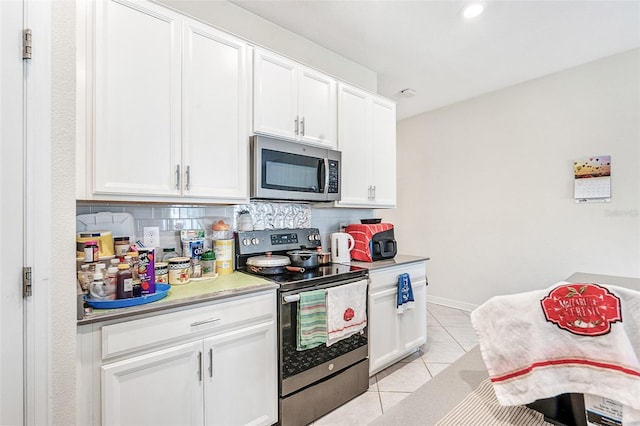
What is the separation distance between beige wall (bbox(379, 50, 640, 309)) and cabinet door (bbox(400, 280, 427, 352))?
4.90ft

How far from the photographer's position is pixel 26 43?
946mm

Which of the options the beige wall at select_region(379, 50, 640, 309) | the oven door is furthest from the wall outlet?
the beige wall at select_region(379, 50, 640, 309)

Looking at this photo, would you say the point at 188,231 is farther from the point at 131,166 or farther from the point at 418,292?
the point at 418,292

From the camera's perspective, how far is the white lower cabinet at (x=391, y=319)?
2.26 m

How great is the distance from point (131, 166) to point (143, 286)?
59 centimetres

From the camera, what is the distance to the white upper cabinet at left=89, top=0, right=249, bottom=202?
4.76ft

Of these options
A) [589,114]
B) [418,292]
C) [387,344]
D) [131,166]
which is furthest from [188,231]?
[589,114]

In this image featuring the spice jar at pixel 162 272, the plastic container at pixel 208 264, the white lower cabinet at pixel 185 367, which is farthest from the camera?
the plastic container at pixel 208 264

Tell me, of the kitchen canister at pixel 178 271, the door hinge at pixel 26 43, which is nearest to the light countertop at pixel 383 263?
the kitchen canister at pixel 178 271

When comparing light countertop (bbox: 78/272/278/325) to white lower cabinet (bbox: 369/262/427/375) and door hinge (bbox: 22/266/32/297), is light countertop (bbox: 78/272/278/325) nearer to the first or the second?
door hinge (bbox: 22/266/32/297)

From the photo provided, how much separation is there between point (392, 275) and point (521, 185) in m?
2.13

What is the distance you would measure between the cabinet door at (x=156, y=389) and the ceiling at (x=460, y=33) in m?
2.31

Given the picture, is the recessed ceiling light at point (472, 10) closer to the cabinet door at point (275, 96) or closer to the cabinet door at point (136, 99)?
the cabinet door at point (275, 96)

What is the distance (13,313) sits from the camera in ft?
3.00
